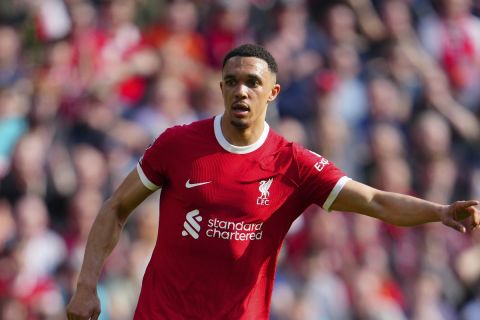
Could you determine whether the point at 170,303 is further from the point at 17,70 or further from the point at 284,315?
the point at 17,70

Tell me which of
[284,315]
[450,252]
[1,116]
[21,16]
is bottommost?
[284,315]

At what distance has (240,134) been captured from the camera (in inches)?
273

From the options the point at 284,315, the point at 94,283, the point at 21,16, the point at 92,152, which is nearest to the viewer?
the point at 94,283

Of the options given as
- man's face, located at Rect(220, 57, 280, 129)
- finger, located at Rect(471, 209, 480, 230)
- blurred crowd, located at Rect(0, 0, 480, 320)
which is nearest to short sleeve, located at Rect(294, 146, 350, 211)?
man's face, located at Rect(220, 57, 280, 129)

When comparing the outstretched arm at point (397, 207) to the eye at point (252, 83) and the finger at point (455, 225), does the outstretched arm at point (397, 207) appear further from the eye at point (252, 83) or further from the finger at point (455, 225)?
the eye at point (252, 83)

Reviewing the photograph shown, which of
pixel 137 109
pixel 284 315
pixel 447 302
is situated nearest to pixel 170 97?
pixel 137 109

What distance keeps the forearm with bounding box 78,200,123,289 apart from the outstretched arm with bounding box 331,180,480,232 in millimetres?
1362

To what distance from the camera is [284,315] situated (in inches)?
444

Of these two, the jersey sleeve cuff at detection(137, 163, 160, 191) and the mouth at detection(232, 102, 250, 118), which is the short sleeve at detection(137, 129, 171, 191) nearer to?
the jersey sleeve cuff at detection(137, 163, 160, 191)

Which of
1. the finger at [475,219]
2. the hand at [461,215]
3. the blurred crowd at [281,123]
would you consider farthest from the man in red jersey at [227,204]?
the blurred crowd at [281,123]

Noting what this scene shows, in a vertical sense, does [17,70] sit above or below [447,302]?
above

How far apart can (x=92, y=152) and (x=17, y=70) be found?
57.8 inches

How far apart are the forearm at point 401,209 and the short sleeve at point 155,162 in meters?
1.29

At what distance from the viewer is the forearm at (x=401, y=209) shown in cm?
671
